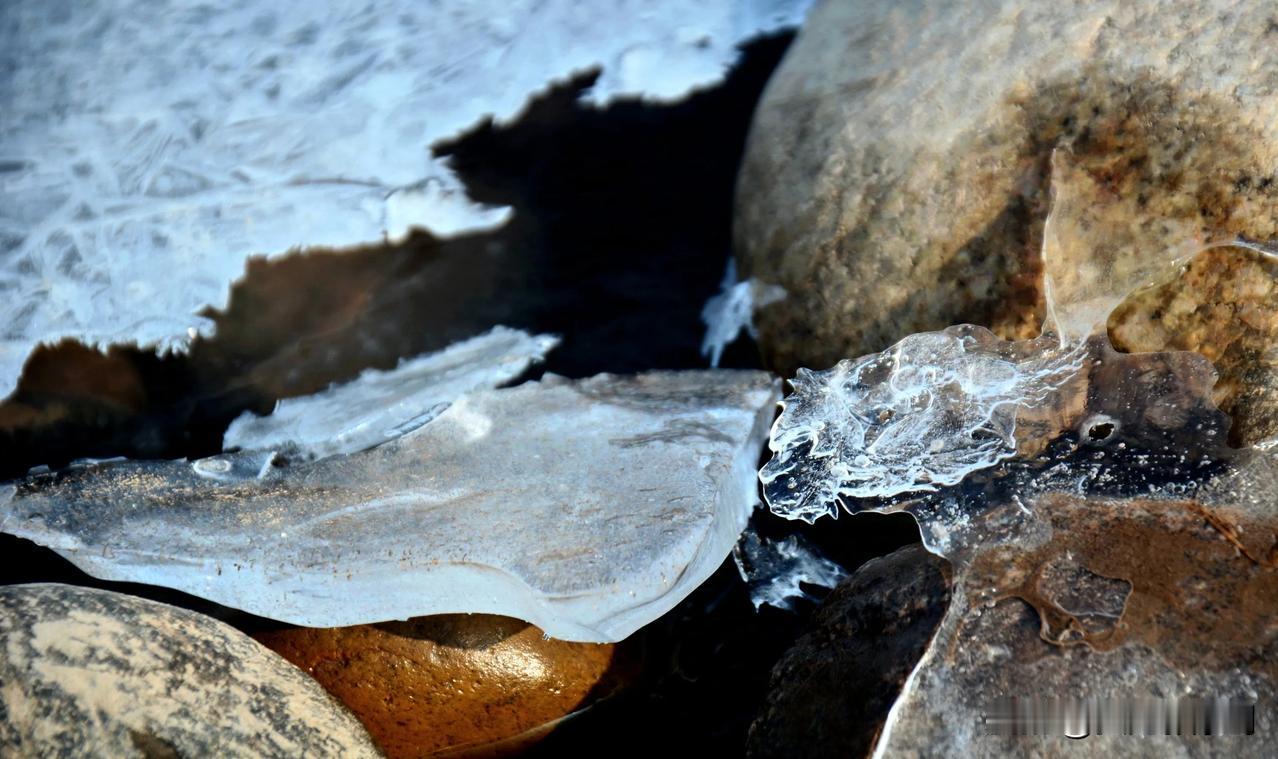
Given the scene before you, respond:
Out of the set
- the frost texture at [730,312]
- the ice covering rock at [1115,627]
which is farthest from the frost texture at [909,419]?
the frost texture at [730,312]

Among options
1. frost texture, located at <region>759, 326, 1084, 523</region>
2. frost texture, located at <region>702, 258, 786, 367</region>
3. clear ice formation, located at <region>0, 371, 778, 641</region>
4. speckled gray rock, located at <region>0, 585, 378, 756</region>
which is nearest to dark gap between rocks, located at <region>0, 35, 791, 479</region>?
frost texture, located at <region>702, 258, 786, 367</region>

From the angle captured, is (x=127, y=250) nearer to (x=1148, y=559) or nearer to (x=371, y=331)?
(x=371, y=331)

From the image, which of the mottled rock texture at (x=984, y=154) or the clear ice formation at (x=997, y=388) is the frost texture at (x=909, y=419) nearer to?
the clear ice formation at (x=997, y=388)

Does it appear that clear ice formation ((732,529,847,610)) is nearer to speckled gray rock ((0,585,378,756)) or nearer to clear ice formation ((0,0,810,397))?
speckled gray rock ((0,585,378,756))

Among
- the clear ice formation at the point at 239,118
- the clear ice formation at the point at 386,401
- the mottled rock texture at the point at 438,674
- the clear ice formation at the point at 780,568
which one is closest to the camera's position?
the mottled rock texture at the point at 438,674

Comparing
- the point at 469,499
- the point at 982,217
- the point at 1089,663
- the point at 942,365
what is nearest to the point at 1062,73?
the point at 982,217

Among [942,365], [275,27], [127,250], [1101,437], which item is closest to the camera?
[1101,437]

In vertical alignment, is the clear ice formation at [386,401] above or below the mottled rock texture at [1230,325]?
below
